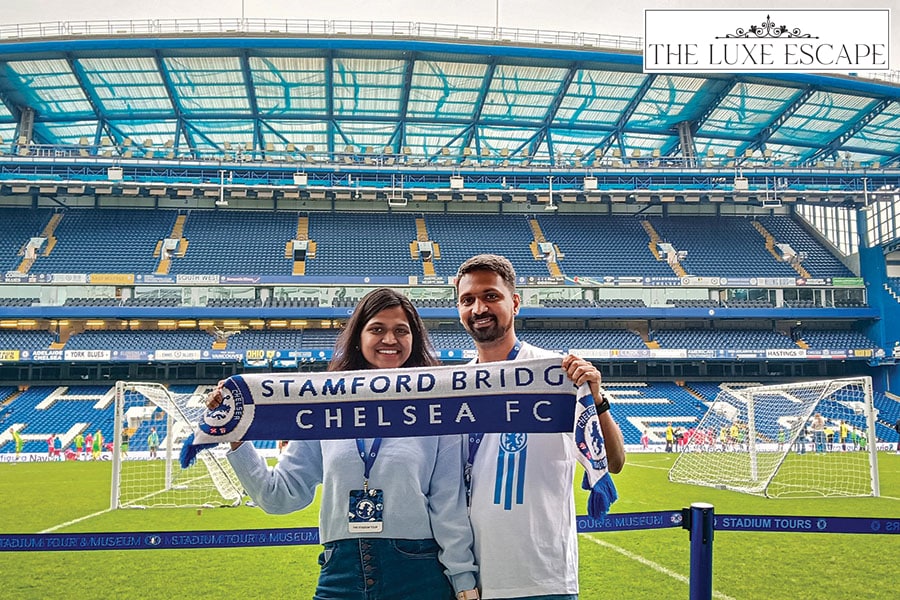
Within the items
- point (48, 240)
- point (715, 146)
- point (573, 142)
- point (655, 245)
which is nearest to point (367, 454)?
point (573, 142)

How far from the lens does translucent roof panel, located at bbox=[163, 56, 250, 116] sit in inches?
1366

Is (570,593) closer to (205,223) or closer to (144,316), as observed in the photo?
(144,316)

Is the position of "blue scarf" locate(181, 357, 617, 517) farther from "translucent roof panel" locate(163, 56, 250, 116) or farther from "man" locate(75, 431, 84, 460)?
"translucent roof panel" locate(163, 56, 250, 116)

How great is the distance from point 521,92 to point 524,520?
37.1m

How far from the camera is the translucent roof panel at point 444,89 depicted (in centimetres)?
3594

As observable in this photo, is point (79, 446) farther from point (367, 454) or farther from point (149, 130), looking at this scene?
point (367, 454)

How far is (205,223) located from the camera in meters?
45.3

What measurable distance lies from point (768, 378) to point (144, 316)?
3614cm

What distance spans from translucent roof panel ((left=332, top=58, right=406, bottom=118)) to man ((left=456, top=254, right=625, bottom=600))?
3395 cm

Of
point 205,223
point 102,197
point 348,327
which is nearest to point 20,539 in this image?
point 348,327

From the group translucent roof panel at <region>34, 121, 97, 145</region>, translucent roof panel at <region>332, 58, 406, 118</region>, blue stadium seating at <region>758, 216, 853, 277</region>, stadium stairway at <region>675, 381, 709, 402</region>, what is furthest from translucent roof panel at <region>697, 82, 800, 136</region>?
translucent roof panel at <region>34, 121, 97, 145</region>

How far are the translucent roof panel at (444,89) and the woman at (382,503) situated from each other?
34.3 m

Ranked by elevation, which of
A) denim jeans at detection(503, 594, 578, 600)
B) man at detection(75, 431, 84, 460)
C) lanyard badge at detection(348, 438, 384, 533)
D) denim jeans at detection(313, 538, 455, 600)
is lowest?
man at detection(75, 431, 84, 460)

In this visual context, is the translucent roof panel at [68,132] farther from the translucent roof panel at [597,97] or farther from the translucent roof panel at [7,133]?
the translucent roof panel at [597,97]
